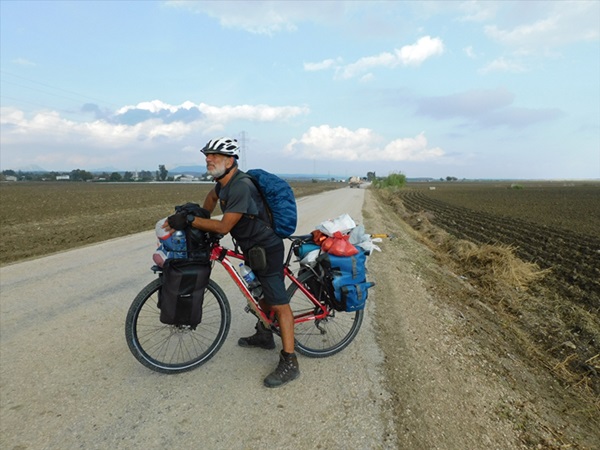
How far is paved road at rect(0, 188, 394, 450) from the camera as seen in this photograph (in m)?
2.68

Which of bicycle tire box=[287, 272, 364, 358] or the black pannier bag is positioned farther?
bicycle tire box=[287, 272, 364, 358]

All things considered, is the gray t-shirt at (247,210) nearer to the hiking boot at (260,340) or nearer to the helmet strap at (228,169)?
the helmet strap at (228,169)

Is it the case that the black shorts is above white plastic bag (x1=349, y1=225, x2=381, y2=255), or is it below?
below

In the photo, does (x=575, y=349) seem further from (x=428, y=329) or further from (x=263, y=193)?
(x=263, y=193)

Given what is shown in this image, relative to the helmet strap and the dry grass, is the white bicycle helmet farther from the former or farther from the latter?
the dry grass

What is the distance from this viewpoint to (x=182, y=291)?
3.22m

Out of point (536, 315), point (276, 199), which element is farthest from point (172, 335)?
point (536, 315)

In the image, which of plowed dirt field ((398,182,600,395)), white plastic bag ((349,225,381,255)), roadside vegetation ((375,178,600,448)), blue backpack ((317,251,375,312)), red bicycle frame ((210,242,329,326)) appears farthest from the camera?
plowed dirt field ((398,182,600,395))

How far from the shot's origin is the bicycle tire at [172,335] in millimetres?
3266

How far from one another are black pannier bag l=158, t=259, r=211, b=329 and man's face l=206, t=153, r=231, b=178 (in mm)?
800

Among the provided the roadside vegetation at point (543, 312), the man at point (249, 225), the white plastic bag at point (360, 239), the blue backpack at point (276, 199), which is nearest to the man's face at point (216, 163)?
the man at point (249, 225)

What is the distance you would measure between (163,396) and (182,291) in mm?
907

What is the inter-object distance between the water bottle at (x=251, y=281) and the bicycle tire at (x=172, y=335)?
0.26 meters

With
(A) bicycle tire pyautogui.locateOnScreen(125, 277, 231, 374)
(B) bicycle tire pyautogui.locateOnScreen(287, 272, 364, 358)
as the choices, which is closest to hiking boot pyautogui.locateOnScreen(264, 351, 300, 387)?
(B) bicycle tire pyautogui.locateOnScreen(287, 272, 364, 358)
